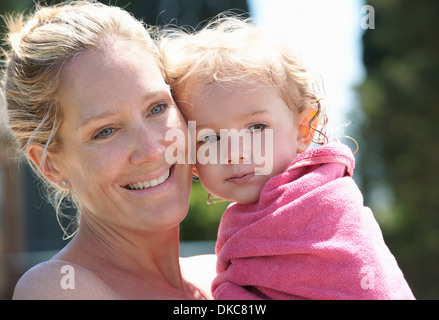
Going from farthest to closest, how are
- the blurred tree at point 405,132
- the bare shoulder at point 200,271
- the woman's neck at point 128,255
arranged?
the blurred tree at point 405,132, the bare shoulder at point 200,271, the woman's neck at point 128,255

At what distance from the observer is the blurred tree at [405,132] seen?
1247 centimetres

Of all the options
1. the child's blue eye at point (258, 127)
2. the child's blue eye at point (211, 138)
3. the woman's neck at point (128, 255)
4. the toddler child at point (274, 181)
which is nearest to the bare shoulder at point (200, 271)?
the woman's neck at point (128, 255)

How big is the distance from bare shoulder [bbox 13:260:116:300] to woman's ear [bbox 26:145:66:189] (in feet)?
1.29

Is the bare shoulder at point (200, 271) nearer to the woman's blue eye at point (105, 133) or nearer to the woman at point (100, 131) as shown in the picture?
the woman at point (100, 131)

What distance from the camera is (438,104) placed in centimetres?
1257

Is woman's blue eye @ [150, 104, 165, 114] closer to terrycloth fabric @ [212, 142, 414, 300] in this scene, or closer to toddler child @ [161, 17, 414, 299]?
toddler child @ [161, 17, 414, 299]

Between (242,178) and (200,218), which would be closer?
(242,178)

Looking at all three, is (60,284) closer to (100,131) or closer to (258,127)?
(100,131)

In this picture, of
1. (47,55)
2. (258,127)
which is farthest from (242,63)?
(47,55)

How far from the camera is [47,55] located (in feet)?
7.45

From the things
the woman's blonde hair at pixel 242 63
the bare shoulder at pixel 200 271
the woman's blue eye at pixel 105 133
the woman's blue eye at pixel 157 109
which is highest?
the woman's blonde hair at pixel 242 63

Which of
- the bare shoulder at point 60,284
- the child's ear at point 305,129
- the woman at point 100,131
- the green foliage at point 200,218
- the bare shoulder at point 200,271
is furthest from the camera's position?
the green foliage at point 200,218

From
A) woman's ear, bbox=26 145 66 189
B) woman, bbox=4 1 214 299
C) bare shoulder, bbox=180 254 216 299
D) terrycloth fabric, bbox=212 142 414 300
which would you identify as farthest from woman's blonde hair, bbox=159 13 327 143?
bare shoulder, bbox=180 254 216 299

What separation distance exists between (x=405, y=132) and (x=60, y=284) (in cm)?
1244
